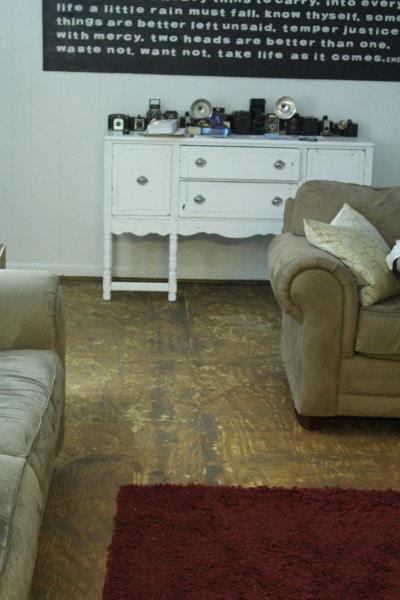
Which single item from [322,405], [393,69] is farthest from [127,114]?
[322,405]

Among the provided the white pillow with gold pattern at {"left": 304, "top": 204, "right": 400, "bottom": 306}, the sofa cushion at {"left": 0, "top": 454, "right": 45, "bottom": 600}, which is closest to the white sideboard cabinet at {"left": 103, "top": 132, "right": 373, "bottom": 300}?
the white pillow with gold pattern at {"left": 304, "top": 204, "right": 400, "bottom": 306}

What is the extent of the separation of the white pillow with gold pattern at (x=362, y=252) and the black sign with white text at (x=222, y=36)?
2.01 meters

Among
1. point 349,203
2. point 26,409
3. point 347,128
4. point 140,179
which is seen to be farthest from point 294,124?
point 26,409

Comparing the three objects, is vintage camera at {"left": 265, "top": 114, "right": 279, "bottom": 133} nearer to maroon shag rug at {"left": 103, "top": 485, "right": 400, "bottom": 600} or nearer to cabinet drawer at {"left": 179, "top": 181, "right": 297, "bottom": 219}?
cabinet drawer at {"left": 179, "top": 181, "right": 297, "bottom": 219}

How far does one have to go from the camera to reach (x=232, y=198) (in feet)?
15.4

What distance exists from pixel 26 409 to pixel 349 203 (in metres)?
1.87

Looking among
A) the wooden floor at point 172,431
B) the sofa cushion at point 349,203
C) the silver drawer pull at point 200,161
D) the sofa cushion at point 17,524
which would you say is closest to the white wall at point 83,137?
the silver drawer pull at point 200,161

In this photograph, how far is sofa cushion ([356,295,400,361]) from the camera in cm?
302

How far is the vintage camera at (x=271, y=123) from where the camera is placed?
4938 mm

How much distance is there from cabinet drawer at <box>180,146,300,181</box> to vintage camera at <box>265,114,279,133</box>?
33 cm

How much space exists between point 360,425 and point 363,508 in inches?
27.7

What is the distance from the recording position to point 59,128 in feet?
16.6

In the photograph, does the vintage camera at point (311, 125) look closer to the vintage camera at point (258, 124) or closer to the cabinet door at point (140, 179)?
the vintage camera at point (258, 124)

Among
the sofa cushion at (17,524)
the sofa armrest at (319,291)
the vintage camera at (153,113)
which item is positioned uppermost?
the vintage camera at (153,113)
